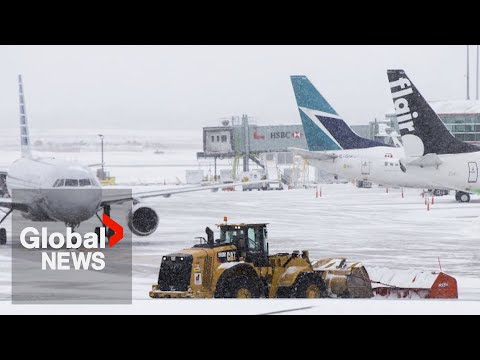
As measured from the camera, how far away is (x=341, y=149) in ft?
233

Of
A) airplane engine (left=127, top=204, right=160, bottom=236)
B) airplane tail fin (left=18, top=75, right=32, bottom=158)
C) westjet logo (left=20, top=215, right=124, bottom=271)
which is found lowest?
westjet logo (left=20, top=215, right=124, bottom=271)

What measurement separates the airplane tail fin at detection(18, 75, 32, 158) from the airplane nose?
1148 cm

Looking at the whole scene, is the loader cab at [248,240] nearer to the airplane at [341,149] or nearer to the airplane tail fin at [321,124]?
the airplane at [341,149]

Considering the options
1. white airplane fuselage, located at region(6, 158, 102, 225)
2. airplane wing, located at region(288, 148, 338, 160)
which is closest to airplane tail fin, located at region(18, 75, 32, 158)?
white airplane fuselage, located at region(6, 158, 102, 225)

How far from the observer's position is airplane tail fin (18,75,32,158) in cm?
4694

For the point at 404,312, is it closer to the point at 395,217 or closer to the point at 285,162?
the point at 395,217

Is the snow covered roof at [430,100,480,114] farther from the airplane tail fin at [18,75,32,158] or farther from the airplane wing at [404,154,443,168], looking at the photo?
the airplane tail fin at [18,75,32,158]

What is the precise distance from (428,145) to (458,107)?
144 ft

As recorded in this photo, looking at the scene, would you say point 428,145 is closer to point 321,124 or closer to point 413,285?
point 321,124

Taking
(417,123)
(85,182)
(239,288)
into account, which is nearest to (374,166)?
(417,123)

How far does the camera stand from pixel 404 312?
17.7m

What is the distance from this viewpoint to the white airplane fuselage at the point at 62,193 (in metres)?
35.4

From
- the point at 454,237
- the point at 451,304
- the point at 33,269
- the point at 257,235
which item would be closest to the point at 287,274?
the point at 257,235

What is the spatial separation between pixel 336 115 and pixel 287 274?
5233 centimetres
